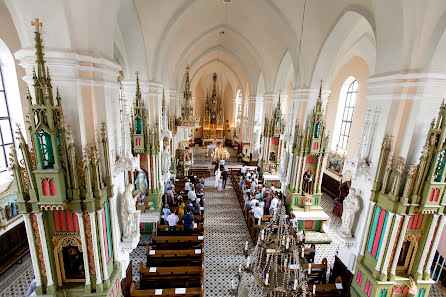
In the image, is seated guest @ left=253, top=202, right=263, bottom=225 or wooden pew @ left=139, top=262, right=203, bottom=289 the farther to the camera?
seated guest @ left=253, top=202, right=263, bottom=225

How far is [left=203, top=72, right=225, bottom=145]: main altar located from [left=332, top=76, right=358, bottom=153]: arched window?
14838 mm

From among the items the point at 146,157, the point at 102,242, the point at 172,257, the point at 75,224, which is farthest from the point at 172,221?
the point at 75,224

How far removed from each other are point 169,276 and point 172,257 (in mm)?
693

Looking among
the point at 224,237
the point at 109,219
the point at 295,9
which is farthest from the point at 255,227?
the point at 295,9

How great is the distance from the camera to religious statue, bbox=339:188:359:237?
542 centimetres

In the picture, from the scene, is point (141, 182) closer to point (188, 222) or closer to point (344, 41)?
point (188, 222)

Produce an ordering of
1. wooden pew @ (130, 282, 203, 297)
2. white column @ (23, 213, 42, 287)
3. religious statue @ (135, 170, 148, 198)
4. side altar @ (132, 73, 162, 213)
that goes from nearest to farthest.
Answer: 1. white column @ (23, 213, 42, 287)
2. wooden pew @ (130, 282, 203, 297)
3. side altar @ (132, 73, 162, 213)
4. religious statue @ (135, 170, 148, 198)

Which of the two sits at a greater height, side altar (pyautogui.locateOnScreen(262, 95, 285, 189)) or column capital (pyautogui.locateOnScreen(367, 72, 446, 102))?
column capital (pyautogui.locateOnScreen(367, 72, 446, 102))

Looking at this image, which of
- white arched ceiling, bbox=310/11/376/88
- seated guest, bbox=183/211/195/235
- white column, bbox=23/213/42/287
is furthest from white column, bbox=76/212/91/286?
white arched ceiling, bbox=310/11/376/88

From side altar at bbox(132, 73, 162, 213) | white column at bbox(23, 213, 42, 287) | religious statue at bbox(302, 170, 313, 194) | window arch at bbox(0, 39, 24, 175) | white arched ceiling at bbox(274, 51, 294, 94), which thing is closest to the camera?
white column at bbox(23, 213, 42, 287)

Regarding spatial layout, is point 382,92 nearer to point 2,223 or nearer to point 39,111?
point 39,111

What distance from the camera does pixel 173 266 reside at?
6.58 metres

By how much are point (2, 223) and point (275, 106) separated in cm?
1306

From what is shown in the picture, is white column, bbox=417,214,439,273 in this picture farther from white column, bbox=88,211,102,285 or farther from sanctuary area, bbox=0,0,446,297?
white column, bbox=88,211,102,285
